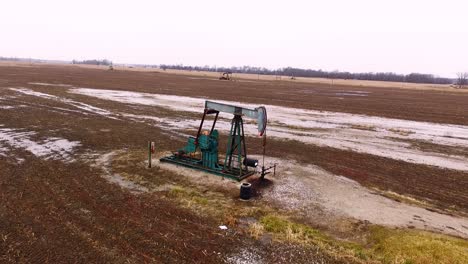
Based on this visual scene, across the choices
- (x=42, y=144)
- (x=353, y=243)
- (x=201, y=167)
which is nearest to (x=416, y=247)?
(x=353, y=243)

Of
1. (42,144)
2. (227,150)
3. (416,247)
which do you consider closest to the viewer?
(416,247)

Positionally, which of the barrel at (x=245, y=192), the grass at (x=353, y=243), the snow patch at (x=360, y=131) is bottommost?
the grass at (x=353, y=243)

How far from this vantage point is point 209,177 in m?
11.7

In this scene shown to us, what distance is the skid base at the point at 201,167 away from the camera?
38.1 ft

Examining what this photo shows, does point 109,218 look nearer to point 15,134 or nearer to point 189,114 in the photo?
point 15,134

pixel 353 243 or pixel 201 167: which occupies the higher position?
pixel 201 167

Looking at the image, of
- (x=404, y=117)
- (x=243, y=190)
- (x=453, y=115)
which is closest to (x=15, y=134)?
(x=243, y=190)

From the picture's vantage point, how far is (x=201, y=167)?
40.3 ft

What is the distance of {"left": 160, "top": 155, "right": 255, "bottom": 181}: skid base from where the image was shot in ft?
38.1

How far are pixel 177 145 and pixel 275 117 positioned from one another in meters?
12.1

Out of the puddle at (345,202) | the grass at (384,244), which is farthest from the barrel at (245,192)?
the grass at (384,244)

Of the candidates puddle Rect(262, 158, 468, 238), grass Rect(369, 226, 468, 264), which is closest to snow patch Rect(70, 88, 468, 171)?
puddle Rect(262, 158, 468, 238)

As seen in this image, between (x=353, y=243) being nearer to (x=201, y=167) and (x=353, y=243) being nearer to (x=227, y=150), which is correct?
(x=227, y=150)

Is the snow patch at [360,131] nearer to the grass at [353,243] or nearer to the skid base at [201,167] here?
the skid base at [201,167]
